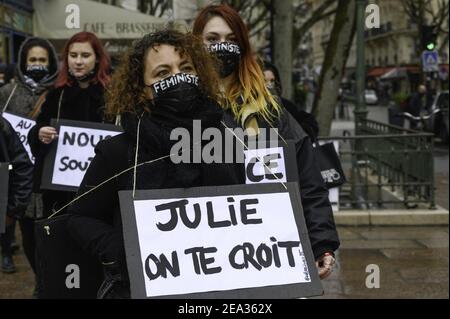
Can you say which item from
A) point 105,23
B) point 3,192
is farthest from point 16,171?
point 105,23

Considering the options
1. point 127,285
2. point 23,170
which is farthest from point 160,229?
point 23,170

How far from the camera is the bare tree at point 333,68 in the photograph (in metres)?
10.2

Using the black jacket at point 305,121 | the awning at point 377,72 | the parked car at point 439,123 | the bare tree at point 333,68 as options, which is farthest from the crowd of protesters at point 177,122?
the awning at point 377,72

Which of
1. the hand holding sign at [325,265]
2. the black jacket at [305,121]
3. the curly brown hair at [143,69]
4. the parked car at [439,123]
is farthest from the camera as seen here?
the parked car at [439,123]

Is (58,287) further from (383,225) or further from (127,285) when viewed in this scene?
(383,225)

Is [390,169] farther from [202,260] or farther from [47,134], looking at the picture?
[202,260]

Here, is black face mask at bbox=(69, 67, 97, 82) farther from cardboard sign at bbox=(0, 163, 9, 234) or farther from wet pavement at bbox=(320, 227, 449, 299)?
wet pavement at bbox=(320, 227, 449, 299)

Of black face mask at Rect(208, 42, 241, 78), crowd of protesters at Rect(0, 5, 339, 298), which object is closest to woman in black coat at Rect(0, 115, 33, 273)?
crowd of protesters at Rect(0, 5, 339, 298)

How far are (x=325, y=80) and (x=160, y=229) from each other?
8184mm

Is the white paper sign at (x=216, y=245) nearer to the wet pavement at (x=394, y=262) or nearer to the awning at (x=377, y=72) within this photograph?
the wet pavement at (x=394, y=262)

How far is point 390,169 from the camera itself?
919 cm

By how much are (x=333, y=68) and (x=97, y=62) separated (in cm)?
601

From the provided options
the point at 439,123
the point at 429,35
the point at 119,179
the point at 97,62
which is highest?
the point at 429,35

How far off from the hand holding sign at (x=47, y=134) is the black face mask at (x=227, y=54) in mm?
1736
